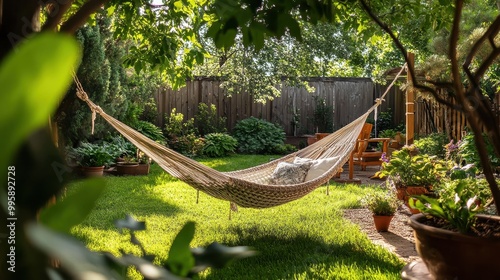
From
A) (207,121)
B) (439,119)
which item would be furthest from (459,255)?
(207,121)

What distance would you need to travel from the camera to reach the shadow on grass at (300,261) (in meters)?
2.64

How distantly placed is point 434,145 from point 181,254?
6.73 metres

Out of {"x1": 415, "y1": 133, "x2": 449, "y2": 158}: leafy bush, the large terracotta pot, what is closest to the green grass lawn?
the large terracotta pot

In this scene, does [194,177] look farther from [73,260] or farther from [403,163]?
[73,260]

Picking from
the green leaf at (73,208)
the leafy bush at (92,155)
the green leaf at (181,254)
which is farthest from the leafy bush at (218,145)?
the green leaf at (73,208)

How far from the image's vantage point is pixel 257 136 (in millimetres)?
9273

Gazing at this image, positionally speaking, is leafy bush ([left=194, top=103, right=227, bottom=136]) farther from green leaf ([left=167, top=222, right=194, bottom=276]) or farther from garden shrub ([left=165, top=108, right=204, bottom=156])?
green leaf ([left=167, top=222, right=194, bottom=276])

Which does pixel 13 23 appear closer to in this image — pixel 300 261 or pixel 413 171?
pixel 300 261

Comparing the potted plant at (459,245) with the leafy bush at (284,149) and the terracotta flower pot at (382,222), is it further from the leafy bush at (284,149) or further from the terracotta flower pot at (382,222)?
the leafy bush at (284,149)

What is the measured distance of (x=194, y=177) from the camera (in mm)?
3295

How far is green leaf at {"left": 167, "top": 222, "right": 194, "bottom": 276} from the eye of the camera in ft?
0.83

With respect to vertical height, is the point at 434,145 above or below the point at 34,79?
below

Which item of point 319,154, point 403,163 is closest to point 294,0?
point 403,163

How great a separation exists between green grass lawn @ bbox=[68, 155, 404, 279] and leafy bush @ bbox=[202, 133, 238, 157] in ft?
9.42
